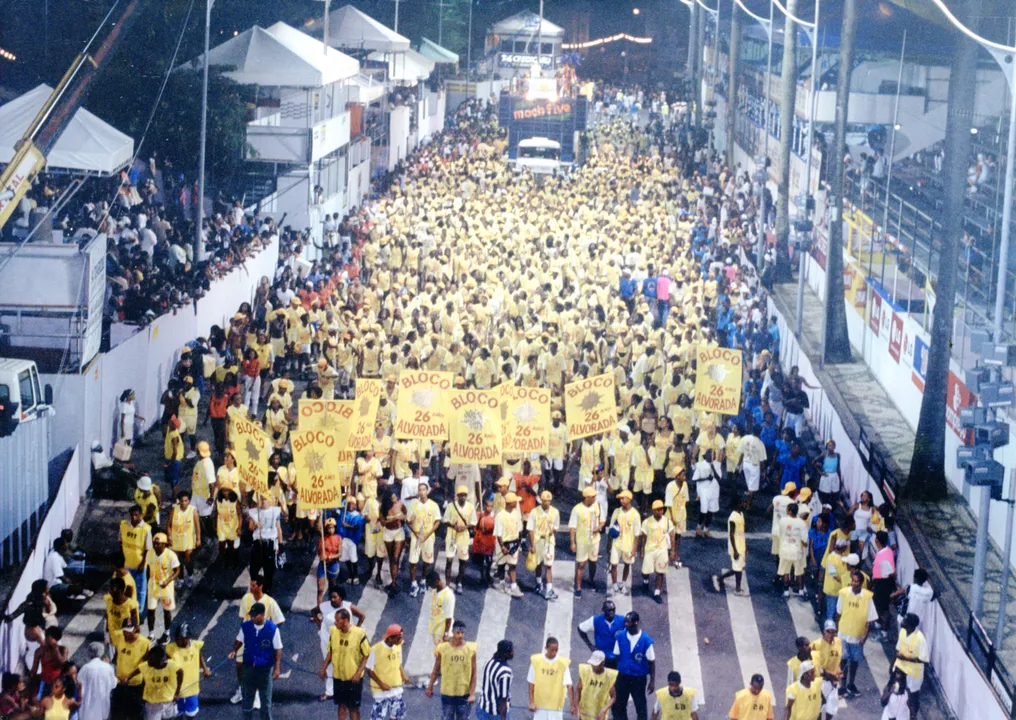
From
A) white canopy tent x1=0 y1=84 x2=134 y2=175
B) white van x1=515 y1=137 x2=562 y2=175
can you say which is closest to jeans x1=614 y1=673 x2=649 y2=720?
white canopy tent x1=0 y1=84 x2=134 y2=175

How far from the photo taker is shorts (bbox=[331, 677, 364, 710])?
13.4 metres

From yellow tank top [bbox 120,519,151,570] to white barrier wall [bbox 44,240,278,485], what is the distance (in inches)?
153

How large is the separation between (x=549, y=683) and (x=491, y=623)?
373cm

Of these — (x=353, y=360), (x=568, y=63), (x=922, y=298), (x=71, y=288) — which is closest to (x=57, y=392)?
(x=71, y=288)

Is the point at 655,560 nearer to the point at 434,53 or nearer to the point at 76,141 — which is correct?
the point at 76,141

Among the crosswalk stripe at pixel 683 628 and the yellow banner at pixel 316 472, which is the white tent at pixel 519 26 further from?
the yellow banner at pixel 316 472

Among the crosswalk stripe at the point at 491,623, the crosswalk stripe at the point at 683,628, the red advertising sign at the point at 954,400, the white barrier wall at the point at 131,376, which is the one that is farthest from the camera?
the red advertising sign at the point at 954,400

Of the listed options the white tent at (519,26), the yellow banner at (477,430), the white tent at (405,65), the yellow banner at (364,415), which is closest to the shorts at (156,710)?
the yellow banner at (364,415)

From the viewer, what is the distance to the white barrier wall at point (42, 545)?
45.4 feet

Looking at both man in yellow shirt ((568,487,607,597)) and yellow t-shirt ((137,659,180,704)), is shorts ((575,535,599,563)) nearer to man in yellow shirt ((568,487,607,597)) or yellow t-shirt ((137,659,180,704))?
man in yellow shirt ((568,487,607,597))

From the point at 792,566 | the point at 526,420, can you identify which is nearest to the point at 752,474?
the point at 792,566

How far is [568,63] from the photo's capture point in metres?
103

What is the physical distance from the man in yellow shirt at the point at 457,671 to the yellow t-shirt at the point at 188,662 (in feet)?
6.57

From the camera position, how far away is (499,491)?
17.3 metres
